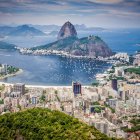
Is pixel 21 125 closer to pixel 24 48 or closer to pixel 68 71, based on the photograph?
pixel 68 71

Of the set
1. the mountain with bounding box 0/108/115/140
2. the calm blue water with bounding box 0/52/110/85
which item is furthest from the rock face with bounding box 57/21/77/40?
the mountain with bounding box 0/108/115/140

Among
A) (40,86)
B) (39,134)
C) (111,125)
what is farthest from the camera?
(40,86)

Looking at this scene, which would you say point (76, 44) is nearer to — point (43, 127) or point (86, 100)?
point (86, 100)

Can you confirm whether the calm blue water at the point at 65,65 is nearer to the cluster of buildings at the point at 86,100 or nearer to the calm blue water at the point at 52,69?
the calm blue water at the point at 52,69

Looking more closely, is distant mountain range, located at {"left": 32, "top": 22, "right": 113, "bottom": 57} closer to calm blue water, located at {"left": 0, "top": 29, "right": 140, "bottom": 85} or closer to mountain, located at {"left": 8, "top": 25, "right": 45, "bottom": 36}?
calm blue water, located at {"left": 0, "top": 29, "right": 140, "bottom": 85}

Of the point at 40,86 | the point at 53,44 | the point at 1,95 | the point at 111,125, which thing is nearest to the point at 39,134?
the point at 111,125
